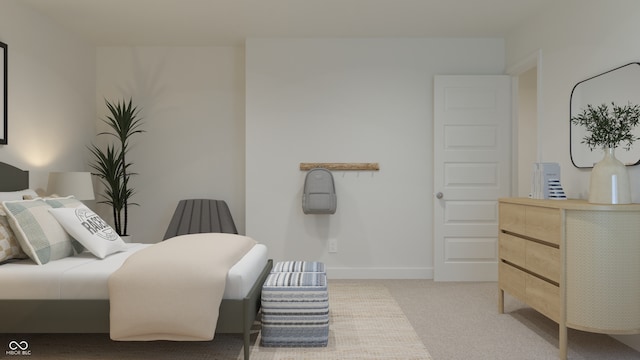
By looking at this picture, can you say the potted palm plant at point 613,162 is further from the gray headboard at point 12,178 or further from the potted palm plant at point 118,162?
the potted palm plant at point 118,162

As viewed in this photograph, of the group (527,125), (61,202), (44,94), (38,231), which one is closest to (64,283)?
(38,231)

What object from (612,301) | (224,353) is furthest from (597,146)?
(224,353)

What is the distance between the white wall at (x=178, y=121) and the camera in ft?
17.4

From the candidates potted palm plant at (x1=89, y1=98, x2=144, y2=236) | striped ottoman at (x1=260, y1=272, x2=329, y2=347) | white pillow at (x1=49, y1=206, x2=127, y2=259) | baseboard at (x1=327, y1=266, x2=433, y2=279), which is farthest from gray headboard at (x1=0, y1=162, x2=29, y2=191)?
baseboard at (x1=327, y1=266, x2=433, y2=279)

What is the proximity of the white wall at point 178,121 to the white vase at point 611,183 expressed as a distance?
351 centimetres

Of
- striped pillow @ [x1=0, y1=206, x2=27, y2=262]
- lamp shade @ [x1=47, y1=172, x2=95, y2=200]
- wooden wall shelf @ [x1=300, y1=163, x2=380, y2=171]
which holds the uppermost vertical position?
wooden wall shelf @ [x1=300, y1=163, x2=380, y2=171]

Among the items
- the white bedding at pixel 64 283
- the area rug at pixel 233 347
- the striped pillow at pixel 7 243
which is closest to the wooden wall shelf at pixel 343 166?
the area rug at pixel 233 347

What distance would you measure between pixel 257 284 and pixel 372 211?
2297 millimetres

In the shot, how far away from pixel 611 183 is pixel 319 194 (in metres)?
2.63

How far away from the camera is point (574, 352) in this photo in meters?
2.92

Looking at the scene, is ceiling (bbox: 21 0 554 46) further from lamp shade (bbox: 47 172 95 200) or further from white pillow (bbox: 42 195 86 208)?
white pillow (bbox: 42 195 86 208)

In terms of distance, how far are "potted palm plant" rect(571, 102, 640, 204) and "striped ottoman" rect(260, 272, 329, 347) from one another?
170cm

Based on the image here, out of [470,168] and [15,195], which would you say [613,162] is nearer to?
[470,168]

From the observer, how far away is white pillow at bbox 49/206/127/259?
10.1 ft
